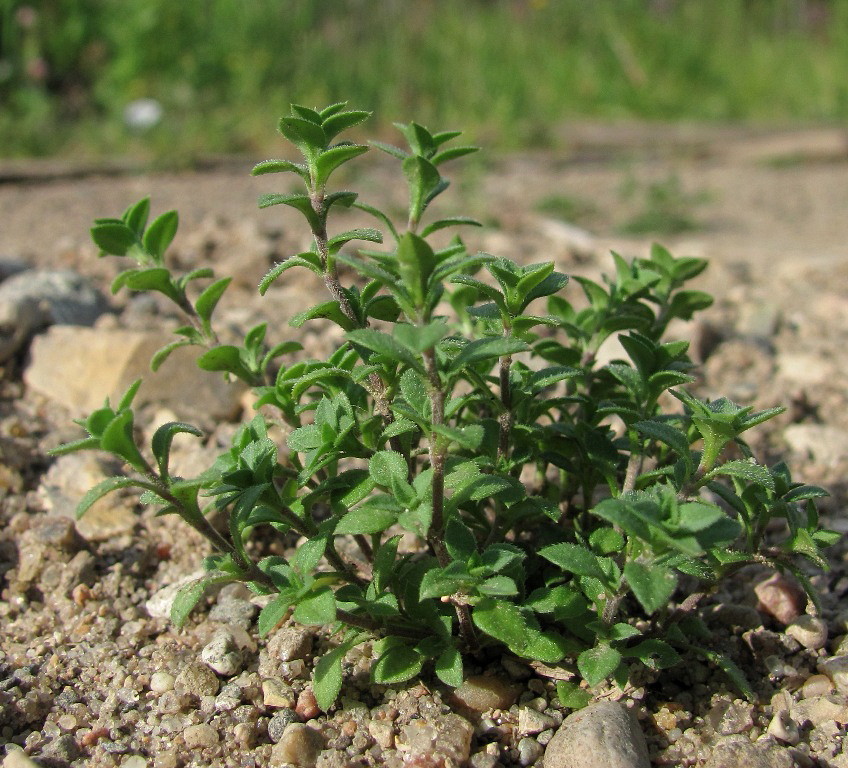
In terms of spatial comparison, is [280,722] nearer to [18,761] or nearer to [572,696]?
[18,761]

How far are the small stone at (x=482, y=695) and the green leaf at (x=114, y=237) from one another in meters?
1.13

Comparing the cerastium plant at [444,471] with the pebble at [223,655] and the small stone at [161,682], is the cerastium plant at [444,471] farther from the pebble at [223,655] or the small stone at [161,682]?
the small stone at [161,682]

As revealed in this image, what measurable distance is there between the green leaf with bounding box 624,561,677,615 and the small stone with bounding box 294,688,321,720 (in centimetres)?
75

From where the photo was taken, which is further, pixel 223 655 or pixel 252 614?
pixel 252 614

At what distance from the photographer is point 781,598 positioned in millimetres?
2170

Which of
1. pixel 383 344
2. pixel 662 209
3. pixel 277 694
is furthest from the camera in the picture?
pixel 662 209

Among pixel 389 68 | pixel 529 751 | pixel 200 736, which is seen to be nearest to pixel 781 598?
pixel 529 751

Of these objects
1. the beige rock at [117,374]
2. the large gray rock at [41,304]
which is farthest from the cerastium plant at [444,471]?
the large gray rock at [41,304]

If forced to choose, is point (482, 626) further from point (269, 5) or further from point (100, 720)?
point (269, 5)

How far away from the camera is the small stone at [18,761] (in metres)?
1.73

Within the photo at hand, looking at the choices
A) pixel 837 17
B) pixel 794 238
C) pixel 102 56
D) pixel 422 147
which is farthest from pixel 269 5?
pixel 422 147

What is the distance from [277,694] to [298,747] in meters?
0.18

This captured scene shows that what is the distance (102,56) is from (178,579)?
271 inches

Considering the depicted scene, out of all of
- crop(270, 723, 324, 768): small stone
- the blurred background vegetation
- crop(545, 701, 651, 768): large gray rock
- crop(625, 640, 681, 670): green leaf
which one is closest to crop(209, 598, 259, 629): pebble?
crop(270, 723, 324, 768): small stone
